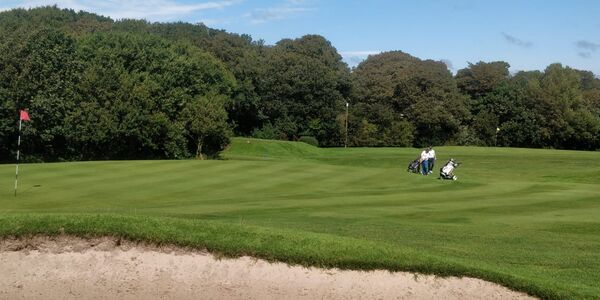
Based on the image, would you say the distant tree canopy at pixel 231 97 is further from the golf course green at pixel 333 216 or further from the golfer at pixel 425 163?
the golfer at pixel 425 163

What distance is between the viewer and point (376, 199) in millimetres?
23609

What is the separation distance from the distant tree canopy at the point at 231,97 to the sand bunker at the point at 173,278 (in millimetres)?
54485

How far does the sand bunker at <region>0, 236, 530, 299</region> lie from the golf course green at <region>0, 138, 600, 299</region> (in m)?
0.18

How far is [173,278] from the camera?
8.75 metres

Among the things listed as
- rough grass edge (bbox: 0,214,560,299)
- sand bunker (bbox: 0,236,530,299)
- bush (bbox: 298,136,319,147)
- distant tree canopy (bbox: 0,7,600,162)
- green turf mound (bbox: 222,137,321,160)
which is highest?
distant tree canopy (bbox: 0,7,600,162)

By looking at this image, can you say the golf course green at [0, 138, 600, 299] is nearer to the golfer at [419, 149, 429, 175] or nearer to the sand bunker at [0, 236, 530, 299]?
the sand bunker at [0, 236, 530, 299]

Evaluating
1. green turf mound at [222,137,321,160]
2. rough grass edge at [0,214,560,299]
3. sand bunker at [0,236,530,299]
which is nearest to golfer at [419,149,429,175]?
rough grass edge at [0,214,560,299]

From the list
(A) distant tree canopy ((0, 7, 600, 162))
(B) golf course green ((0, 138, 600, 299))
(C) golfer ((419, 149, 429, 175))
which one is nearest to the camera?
(B) golf course green ((0, 138, 600, 299))

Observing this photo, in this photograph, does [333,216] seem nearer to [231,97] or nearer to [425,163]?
[425,163]

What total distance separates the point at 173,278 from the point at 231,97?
90.9 m

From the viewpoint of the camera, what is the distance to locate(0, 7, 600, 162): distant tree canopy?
6197cm

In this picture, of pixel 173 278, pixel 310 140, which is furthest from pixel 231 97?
pixel 173 278

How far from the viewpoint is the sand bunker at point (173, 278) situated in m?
8.56

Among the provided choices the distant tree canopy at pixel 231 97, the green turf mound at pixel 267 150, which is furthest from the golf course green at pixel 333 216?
the green turf mound at pixel 267 150
